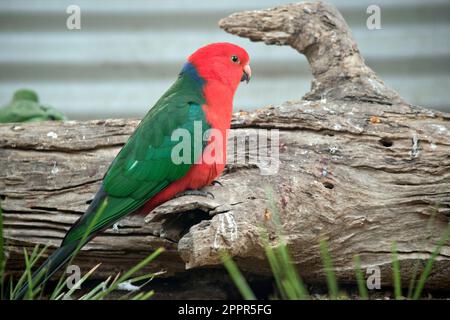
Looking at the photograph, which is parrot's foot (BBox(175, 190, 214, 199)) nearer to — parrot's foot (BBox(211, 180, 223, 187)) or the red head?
parrot's foot (BBox(211, 180, 223, 187))

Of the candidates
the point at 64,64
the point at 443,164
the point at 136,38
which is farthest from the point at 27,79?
the point at 443,164

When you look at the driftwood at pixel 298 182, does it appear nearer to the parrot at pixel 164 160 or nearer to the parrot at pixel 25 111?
the parrot at pixel 164 160

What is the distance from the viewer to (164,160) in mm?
3324

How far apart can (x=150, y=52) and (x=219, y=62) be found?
2.15 m

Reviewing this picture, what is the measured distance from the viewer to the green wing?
124 inches

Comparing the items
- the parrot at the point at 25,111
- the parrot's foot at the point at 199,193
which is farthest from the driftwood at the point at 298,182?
the parrot at the point at 25,111

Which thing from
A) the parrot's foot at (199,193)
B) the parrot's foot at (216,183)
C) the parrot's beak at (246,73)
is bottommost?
the parrot's foot at (199,193)

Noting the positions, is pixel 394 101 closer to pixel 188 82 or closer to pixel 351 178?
pixel 351 178

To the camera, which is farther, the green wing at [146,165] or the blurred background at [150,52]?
the blurred background at [150,52]

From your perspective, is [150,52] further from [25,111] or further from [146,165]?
[146,165]

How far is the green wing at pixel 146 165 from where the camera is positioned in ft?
10.3

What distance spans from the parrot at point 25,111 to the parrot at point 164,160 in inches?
50.8

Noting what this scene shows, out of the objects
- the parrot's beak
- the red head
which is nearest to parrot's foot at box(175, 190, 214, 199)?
the red head

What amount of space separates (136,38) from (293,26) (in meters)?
2.18
